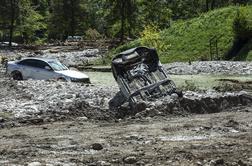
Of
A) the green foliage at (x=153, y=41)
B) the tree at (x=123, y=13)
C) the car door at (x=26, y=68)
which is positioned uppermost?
the car door at (x=26, y=68)

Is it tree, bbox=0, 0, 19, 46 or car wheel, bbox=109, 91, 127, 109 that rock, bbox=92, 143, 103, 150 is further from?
tree, bbox=0, 0, 19, 46

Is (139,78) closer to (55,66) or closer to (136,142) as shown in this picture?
(136,142)

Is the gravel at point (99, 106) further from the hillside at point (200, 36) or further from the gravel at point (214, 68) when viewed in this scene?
the hillside at point (200, 36)

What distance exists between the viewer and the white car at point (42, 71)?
29366 millimetres

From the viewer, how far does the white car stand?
29366 millimetres

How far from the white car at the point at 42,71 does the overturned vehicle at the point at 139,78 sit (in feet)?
30.1

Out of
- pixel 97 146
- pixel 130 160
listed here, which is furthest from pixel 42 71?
pixel 130 160

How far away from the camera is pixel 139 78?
1934 centimetres

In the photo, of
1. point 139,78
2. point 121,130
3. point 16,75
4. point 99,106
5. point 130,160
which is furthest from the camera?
point 16,75

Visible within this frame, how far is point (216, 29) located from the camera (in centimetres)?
4609

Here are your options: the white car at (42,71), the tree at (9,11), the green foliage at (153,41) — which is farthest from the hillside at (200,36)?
the tree at (9,11)

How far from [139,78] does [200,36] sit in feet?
89.7

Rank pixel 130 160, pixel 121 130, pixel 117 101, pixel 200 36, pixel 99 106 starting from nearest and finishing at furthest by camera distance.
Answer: pixel 130 160
pixel 121 130
pixel 99 106
pixel 117 101
pixel 200 36

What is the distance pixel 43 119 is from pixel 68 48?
52557 mm
